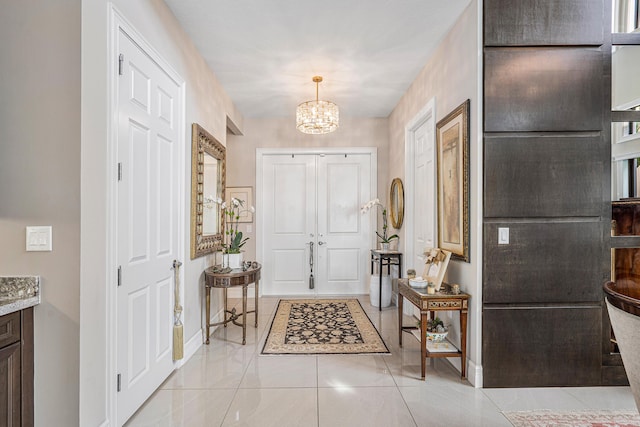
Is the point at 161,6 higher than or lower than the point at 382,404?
higher

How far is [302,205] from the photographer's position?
5797mm

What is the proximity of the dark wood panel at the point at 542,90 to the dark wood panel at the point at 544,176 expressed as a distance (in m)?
0.11

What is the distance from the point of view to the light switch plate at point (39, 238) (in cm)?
176

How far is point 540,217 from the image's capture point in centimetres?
259

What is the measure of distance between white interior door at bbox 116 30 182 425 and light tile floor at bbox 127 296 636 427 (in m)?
0.26

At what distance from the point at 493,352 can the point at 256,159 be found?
431 cm

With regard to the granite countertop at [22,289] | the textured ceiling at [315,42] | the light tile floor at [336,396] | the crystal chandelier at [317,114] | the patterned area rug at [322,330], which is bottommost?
the patterned area rug at [322,330]

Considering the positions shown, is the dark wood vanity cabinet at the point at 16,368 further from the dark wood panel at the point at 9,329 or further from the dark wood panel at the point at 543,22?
the dark wood panel at the point at 543,22

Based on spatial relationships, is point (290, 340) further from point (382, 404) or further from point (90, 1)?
point (90, 1)

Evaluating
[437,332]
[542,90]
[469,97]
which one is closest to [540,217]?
[542,90]

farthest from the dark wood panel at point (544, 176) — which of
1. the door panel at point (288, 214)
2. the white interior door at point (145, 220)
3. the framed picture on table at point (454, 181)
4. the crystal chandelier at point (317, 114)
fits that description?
the door panel at point (288, 214)

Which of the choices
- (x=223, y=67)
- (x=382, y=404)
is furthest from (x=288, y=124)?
(x=382, y=404)

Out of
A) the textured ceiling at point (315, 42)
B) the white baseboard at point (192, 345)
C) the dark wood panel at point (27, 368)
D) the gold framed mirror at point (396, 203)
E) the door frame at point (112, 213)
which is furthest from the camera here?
the gold framed mirror at point (396, 203)

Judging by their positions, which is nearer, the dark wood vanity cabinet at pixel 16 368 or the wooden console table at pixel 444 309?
the dark wood vanity cabinet at pixel 16 368
